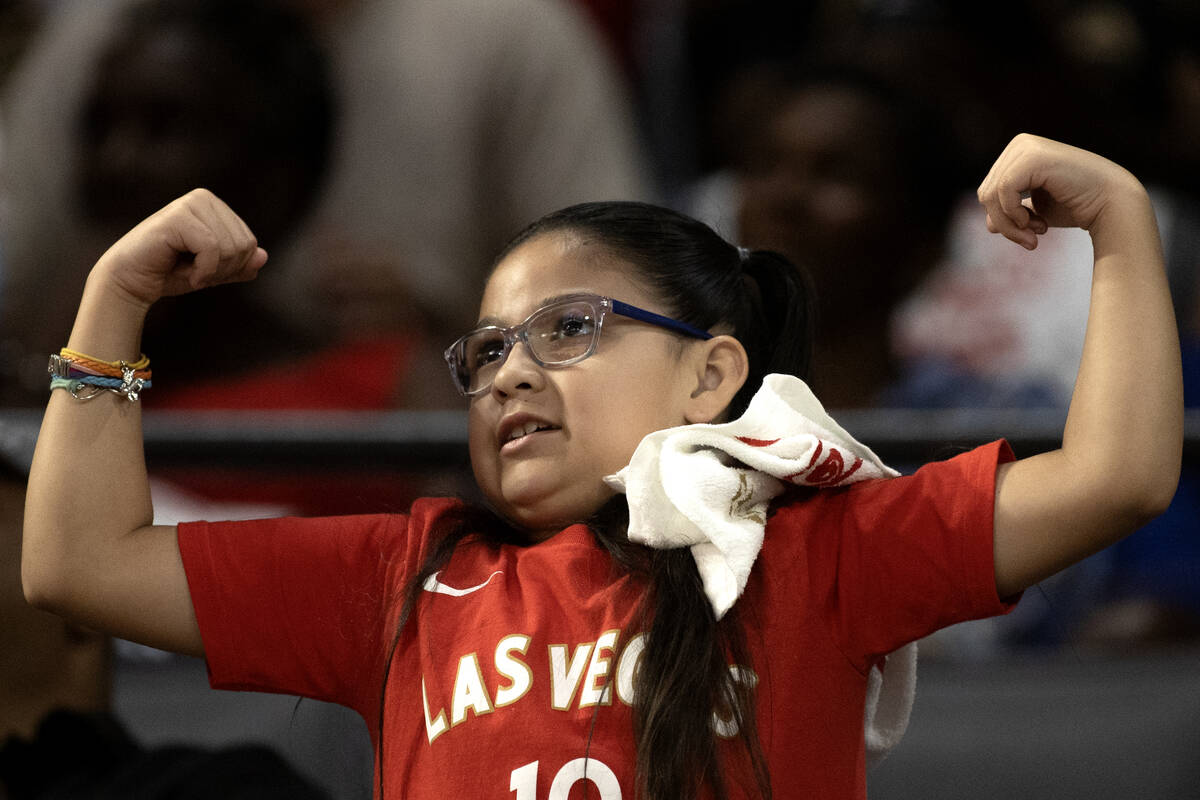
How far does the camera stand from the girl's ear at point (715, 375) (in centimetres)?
151

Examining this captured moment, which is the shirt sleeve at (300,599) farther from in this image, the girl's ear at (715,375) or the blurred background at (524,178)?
the blurred background at (524,178)

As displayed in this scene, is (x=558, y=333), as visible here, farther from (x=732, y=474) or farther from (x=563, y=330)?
Answer: (x=732, y=474)

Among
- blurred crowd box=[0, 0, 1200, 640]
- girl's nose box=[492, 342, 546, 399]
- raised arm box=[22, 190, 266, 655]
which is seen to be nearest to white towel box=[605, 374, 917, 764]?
girl's nose box=[492, 342, 546, 399]

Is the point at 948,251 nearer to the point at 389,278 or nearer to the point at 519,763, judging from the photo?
the point at 389,278

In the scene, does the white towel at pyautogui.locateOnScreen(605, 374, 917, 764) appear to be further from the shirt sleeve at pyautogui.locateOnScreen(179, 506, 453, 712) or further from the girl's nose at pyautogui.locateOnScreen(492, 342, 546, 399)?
the shirt sleeve at pyautogui.locateOnScreen(179, 506, 453, 712)

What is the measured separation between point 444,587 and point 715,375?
37 cm

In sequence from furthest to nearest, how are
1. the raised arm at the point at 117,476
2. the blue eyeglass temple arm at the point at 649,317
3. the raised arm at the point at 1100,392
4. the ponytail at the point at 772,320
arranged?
the ponytail at the point at 772,320, the blue eyeglass temple arm at the point at 649,317, the raised arm at the point at 117,476, the raised arm at the point at 1100,392

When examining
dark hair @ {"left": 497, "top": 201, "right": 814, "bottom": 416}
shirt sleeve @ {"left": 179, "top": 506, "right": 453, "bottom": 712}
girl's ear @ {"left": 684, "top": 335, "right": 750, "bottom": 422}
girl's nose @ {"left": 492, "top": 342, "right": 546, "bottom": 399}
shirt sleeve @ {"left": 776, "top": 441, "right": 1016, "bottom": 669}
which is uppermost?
dark hair @ {"left": 497, "top": 201, "right": 814, "bottom": 416}

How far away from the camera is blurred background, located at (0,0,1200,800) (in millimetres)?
2744

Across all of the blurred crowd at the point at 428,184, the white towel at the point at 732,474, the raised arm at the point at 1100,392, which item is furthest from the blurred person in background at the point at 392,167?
the raised arm at the point at 1100,392

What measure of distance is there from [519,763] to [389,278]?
5.86 feet

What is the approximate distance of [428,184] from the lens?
2.97 meters

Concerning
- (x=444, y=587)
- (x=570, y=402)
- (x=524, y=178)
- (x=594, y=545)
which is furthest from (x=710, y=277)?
(x=524, y=178)

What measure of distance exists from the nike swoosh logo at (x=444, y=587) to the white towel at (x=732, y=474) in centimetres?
15
